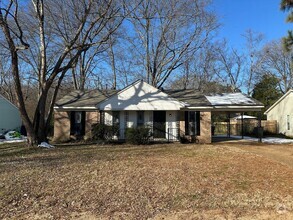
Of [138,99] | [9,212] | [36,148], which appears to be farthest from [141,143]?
[9,212]

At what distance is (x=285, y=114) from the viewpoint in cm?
2572

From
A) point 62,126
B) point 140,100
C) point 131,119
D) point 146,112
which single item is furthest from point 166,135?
point 62,126

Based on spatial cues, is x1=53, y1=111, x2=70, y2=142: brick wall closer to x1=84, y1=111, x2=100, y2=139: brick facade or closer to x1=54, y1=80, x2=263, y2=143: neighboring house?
x1=54, y1=80, x2=263, y2=143: neighboring house

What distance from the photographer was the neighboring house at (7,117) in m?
26.2

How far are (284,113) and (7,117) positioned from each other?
24.2 metres

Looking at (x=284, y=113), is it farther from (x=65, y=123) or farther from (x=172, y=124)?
(x=65, y=123)

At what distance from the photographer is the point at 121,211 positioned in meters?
5.18

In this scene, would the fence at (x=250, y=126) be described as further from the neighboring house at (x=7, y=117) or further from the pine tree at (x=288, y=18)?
the neighboring house at (x=7, y=117)

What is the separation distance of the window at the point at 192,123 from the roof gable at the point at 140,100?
113cm

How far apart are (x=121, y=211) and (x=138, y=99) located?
13.4m

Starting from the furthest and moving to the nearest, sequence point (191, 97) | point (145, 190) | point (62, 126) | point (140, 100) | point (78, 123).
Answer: point (191, 97) → point (78, 123) → point (62, 126) → point (140, 100) → point (145, 190)

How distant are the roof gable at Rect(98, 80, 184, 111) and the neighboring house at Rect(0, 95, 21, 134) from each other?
41.4 feet

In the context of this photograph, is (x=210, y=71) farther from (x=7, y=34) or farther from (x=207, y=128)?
(x=7, y=34)

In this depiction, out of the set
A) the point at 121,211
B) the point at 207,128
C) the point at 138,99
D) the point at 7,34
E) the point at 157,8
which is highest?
the point at 157,8
